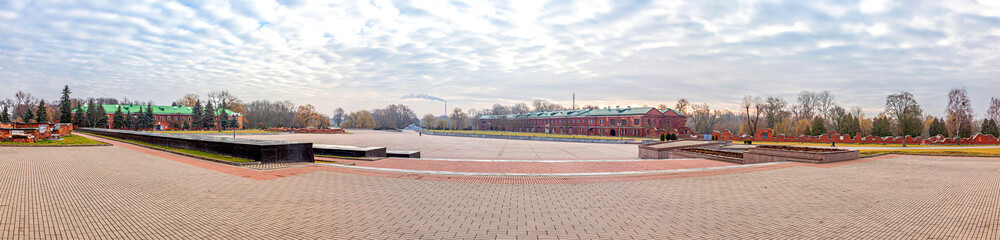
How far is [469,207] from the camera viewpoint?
701 centimetres

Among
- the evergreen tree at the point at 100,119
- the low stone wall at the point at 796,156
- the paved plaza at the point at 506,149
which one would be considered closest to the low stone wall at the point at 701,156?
the low stone wall at the point at 796,156

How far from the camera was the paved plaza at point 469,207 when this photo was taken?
549 cm

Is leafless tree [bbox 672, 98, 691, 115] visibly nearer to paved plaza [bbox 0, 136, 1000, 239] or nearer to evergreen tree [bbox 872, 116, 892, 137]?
evergreen tree [bbox 872, 116, 892, 137]

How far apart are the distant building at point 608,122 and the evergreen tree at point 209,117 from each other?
63.3 meters

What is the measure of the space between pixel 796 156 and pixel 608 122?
226ft

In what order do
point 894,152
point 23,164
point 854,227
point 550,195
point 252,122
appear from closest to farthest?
point 854,227 → point 550,195 → point 23,164 → point 894,152 → point 252,122

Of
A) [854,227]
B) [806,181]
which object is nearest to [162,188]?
[854,227]

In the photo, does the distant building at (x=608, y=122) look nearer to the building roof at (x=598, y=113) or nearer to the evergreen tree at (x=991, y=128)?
the building roof at (x=598, y=113)

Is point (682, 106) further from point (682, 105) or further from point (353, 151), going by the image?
point (353, 151)

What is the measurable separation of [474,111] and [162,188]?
147 metres

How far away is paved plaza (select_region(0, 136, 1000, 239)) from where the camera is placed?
18.0ft

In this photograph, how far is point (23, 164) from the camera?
11.4 metres

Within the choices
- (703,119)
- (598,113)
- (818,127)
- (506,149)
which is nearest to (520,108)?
(598,113)

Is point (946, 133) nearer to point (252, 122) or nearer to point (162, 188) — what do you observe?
point (162, 188)
